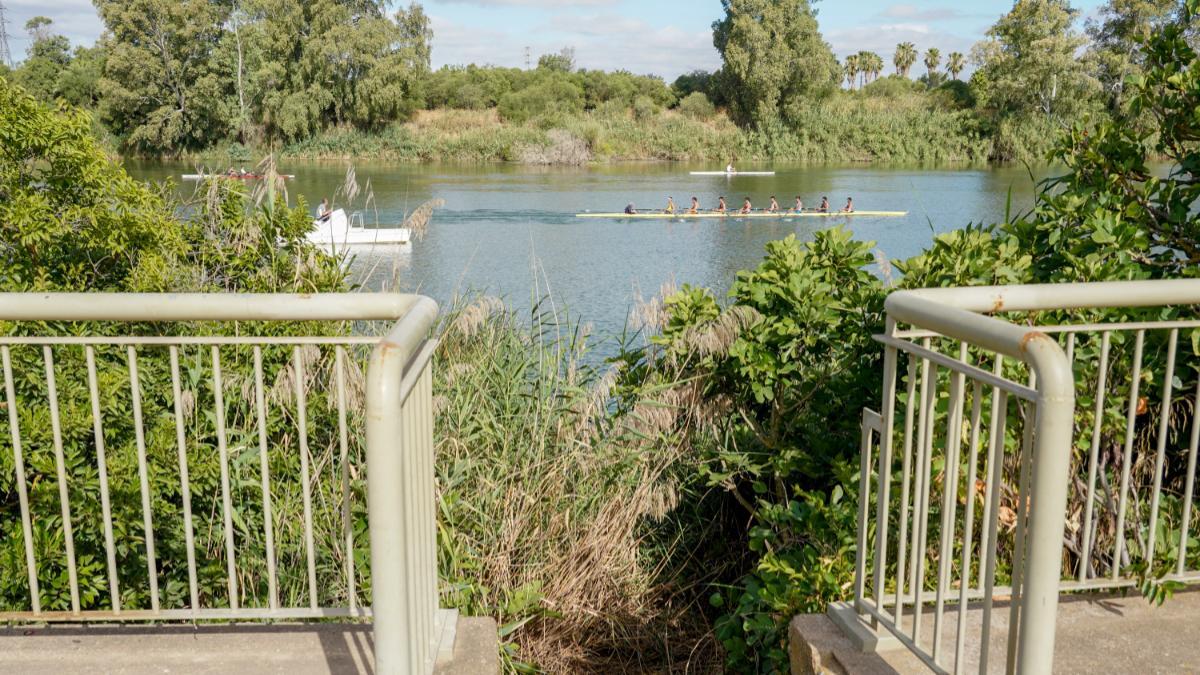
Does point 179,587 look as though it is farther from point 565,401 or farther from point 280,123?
point 280,123

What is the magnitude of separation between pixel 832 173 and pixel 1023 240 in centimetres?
4305

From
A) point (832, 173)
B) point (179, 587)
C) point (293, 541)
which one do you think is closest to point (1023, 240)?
point (293, 541)

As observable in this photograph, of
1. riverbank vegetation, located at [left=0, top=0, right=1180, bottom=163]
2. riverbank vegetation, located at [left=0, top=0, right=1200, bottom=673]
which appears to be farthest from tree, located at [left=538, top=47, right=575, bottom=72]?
riverbank vegetation, located at [left=0, top=0, right=1200, bottom=673]

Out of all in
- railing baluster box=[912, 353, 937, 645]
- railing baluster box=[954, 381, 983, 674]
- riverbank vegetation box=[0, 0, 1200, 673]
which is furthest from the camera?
riverbank vegetation box=[0, 0, 1200, 673]

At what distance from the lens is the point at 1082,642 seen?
9.37ft

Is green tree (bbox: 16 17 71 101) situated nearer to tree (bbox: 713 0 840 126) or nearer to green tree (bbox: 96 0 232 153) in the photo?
green tree (bbox: 96 0 232 153)

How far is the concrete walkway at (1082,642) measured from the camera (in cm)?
272

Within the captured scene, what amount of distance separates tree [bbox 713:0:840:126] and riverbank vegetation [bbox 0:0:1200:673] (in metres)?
51.2

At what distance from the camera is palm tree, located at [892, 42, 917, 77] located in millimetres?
86875

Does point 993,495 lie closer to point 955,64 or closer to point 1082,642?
point 1082,642

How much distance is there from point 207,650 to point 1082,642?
2406mm

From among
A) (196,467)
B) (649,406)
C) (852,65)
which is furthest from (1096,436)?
(852,65)

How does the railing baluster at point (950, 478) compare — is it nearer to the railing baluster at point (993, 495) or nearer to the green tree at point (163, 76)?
the railing baluster at point (993, 495)

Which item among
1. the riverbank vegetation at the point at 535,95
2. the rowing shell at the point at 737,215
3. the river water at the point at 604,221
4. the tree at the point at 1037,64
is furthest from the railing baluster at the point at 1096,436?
the tree at the point at 1037,64
